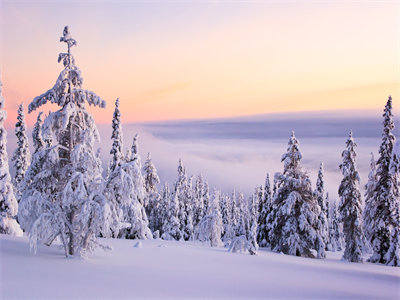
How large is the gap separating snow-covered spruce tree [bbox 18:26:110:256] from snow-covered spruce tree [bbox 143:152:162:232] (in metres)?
29.3

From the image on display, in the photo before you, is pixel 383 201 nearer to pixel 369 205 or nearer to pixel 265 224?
pixel 369 205

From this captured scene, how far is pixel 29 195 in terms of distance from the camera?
573 inches

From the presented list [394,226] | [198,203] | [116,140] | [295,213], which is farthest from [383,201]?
[198,203]

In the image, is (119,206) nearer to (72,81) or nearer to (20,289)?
(20,289)

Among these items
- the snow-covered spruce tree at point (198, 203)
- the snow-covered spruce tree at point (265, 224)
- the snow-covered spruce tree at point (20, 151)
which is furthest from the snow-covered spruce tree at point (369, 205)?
the snow-covered spruce tree at point (20, 151)

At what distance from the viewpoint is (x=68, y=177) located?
15.4 meters

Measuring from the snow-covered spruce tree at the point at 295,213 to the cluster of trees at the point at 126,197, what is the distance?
0.10 meters

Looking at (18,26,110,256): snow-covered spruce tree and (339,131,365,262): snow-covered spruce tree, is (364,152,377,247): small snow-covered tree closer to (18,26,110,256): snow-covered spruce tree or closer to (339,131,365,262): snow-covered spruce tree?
(339,131,365,262): snow-covered spruce tree

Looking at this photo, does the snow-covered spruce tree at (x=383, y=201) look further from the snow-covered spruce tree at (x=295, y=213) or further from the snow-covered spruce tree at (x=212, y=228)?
the snow-covered spruce tree at (x=212, y=228)

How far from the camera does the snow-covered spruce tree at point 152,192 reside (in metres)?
48.5

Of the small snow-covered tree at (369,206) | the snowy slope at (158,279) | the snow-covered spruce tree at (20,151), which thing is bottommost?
the snowy slope at (158,279)

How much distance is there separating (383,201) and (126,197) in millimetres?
28099

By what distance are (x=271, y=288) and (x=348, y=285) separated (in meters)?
4.98

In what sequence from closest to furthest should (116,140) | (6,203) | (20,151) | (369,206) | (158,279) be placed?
(158,279) < (6,203) < (369,206) < (116,140) < (20,151)
